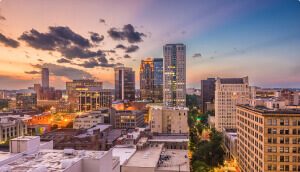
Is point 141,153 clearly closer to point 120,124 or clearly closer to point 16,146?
point 16,146

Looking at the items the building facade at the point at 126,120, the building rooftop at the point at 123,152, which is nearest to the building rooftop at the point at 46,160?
the building rooftop at the point at 123,152

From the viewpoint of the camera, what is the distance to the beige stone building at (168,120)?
90875 millimetres

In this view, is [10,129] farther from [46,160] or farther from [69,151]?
[46,160]

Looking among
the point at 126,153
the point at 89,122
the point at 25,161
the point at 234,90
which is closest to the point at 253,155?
the point at 126,153

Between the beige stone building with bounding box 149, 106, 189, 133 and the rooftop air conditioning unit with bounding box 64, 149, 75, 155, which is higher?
the rooftop air conditioning unit with bounding box 64, 149, 75, 155

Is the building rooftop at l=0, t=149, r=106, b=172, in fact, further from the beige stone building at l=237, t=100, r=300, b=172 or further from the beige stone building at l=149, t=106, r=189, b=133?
the beige stone building at l=149, t=106, r=189, b=133

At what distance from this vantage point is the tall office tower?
420 ft

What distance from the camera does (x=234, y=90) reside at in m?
131

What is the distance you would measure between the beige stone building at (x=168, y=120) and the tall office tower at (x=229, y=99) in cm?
4890

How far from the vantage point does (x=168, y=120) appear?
92.8 meters

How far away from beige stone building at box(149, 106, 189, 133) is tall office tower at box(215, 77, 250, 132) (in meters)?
48.9

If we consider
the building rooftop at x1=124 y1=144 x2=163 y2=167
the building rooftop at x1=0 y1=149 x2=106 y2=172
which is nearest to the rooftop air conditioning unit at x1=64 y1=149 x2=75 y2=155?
the building rooftop at x1=0 y1=149 x2=106 y2=172

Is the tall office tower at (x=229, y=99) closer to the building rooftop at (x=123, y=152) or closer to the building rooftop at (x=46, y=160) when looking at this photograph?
the building rooftop at (x=123, y=152)

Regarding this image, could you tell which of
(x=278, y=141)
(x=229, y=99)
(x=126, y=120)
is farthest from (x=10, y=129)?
(x=229, y=99)
